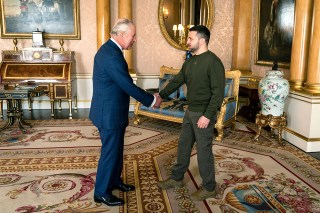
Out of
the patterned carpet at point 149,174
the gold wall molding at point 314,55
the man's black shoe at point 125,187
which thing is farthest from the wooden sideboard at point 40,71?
the gold wall molding at point 314,55

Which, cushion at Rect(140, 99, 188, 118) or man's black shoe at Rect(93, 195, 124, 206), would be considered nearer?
man's black shoe at Rect(93, 195, 124, 206)

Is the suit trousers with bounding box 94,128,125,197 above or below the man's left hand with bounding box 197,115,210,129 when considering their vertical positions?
below

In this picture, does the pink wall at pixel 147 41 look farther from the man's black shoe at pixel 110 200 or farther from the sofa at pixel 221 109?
the man's black shoe at pixel 110 200

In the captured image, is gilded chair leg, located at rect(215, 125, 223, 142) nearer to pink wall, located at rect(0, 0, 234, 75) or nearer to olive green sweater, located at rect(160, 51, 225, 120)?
olive green sweater, located at rect(160, 51, 225, 120)

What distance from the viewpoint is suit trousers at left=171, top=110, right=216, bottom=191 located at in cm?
256

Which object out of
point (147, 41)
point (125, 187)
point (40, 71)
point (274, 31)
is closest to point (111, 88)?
point (125, 187)

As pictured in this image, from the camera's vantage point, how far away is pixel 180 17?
265 inches

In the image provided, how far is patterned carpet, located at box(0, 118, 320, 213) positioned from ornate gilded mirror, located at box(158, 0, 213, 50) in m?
2.73

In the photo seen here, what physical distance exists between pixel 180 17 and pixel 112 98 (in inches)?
189

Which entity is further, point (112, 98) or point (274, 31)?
point (274, 31)

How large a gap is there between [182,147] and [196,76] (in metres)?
0.67

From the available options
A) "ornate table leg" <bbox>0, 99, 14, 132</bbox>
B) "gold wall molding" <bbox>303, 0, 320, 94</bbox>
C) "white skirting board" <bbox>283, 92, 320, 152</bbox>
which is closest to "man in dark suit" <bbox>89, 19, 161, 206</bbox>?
"white skirting board" <bbox>283, 92, 320, 152</bbox>

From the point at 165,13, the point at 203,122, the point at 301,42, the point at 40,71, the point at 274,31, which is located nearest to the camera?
the point at 203,122

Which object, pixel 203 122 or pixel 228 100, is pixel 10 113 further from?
pixel 203 122
